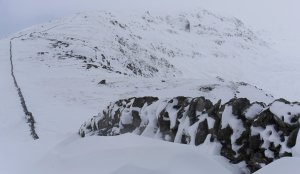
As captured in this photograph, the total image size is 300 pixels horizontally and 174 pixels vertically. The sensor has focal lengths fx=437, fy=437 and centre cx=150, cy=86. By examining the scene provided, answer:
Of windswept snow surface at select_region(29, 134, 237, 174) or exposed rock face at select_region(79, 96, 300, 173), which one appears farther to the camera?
windswept snow surface at select_region(29, 134, 237, 174)

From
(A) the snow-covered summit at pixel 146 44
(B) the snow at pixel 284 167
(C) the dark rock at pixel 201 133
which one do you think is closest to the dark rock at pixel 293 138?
(B) the snow at pixel 284 167

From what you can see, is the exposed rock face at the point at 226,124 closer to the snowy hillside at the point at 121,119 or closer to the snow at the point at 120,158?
the snowy hillside at the point at 121,119

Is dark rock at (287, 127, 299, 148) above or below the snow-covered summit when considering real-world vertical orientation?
above

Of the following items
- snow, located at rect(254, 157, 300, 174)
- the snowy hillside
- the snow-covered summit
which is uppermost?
snow, located at rect(254, 157, 300, 174)

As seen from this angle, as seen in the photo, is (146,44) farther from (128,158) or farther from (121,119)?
(128,158)

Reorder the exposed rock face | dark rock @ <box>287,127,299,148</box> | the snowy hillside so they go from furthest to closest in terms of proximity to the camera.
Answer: the snowy hillside → the exposed rock face → dark rock @ <box>287,127,299,148</box>

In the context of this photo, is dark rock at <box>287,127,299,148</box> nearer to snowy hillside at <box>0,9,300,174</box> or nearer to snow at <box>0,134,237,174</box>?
snowy hillside at <box>0,9,300,174</box>

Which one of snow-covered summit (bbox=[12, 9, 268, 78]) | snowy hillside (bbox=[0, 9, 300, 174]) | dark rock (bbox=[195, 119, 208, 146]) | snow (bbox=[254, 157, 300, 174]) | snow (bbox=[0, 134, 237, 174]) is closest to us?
snow (bbox=[254, 157, 300, 174])

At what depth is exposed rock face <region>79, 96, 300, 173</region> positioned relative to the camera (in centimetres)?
489

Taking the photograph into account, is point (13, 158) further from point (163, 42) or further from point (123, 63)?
point (163, 42)

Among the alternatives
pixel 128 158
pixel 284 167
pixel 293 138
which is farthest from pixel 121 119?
pixel 284 167

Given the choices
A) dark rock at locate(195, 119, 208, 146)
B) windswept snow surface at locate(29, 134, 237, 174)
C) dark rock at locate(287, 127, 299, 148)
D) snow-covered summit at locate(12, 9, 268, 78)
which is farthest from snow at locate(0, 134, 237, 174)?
snow-covered summit at locate(12, 9, 268, 78)

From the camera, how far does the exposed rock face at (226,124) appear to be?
4.89 m

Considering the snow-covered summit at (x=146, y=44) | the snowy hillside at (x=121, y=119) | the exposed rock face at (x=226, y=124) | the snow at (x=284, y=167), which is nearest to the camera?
the snow at (x=284, y=167)
